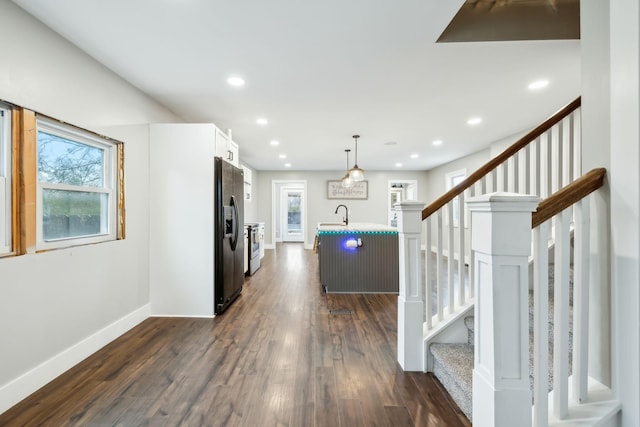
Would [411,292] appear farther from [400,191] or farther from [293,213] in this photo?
[293,213]

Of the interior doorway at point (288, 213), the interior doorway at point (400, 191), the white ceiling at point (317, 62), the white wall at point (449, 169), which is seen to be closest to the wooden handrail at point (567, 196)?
the white ceiling at point (317, 62)

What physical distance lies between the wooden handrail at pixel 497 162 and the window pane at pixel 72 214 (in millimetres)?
2665

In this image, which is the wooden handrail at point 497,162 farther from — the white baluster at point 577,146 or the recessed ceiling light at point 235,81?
the recessed ceiling light at point 235,81

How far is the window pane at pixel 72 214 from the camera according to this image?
6.40 ft

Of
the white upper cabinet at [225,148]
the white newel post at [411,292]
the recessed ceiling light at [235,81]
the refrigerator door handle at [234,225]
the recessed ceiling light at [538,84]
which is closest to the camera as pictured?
the white newel post at [411,292]

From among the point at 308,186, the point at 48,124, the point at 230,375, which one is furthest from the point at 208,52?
the point at 308,186

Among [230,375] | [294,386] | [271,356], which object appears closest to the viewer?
[294,386]

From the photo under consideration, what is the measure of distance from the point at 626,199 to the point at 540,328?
54 cm

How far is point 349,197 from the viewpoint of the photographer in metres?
8.40

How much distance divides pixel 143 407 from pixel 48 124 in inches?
78.3

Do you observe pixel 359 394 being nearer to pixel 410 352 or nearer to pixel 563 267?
pixel 410 352

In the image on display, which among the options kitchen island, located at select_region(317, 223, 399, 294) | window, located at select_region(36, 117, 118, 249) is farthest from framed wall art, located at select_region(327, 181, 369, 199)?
window, located at select_region(36, 117, 118, 249)

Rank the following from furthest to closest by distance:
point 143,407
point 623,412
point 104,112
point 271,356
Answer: point 104,112
point 271,356
point 143,407
point 623,412

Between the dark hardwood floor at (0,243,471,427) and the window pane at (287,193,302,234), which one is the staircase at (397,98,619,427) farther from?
the window pane at (287,193,302,234)
